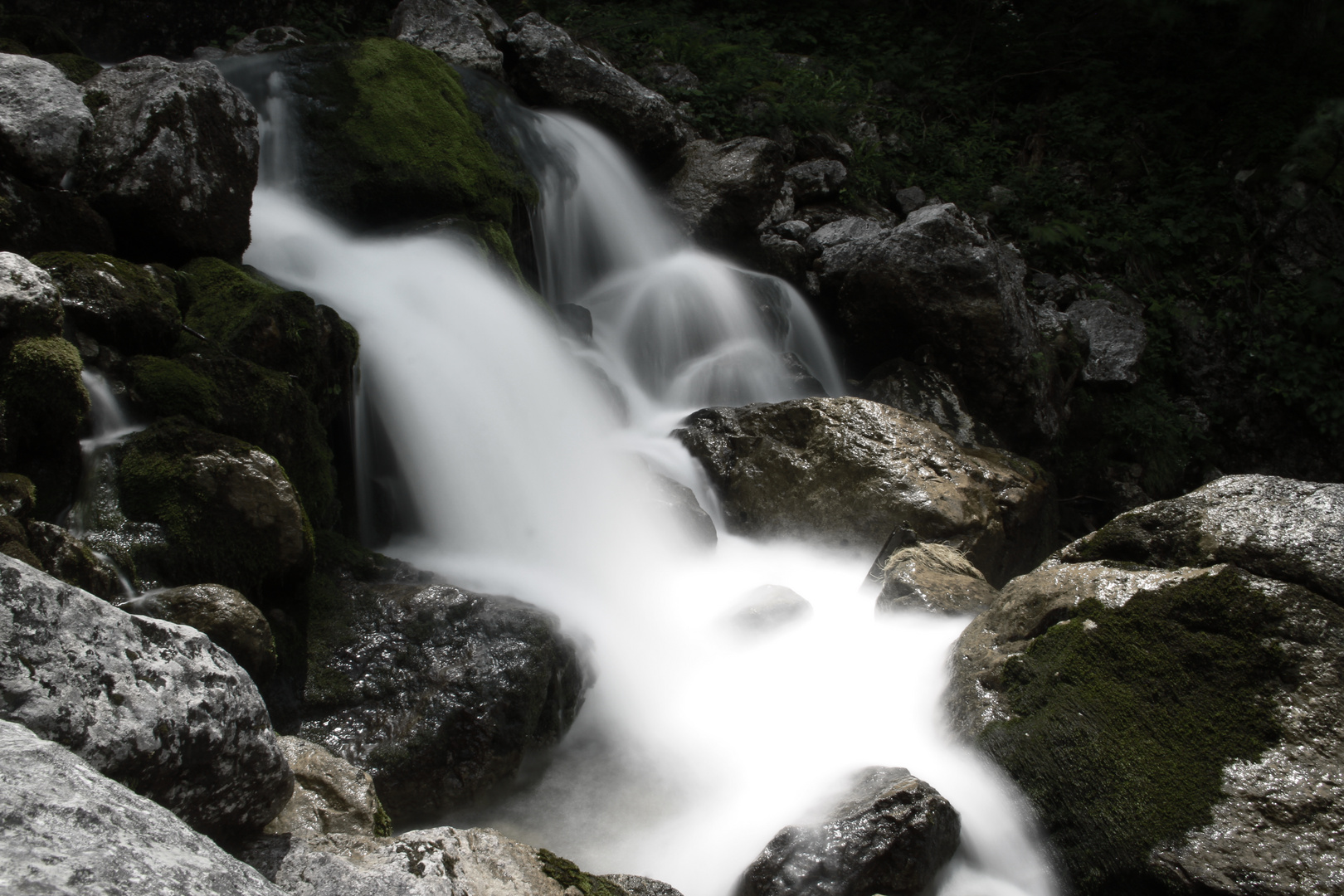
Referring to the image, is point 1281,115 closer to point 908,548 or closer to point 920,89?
point 920,89

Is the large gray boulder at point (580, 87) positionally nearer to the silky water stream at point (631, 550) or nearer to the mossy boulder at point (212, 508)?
the silky water stream at point (631, 550)

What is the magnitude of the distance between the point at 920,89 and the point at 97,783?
1505cm

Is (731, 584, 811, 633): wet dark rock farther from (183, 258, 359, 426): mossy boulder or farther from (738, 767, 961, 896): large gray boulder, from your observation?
(183, 258, 359, 426): mossy boulder

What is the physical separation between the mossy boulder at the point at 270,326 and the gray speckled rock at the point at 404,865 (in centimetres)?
264

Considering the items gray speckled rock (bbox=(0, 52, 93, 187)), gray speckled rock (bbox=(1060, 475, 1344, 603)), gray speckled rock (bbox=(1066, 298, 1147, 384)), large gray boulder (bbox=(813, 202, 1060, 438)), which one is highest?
gray speckled rock (bbox=(1066, 298, 1147, 384))

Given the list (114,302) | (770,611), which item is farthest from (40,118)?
(770,611)

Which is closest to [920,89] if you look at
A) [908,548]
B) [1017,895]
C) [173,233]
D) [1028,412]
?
[1028,412]

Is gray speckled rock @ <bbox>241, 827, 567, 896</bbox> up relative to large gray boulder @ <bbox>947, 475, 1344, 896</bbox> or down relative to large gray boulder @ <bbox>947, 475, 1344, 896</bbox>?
down

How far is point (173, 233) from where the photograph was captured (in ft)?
14.5

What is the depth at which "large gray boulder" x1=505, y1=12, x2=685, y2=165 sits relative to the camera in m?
9.84

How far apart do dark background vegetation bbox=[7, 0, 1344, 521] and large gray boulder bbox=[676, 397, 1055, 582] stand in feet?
8.86

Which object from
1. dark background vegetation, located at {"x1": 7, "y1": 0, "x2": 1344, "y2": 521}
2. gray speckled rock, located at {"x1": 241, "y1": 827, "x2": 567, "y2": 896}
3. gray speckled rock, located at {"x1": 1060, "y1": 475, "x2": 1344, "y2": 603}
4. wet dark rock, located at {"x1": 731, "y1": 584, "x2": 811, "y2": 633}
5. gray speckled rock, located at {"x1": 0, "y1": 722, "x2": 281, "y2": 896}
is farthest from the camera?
dark background vegetation, located at {"x1": 7, "y1": 0, "x2": 1344, "y2": 521}

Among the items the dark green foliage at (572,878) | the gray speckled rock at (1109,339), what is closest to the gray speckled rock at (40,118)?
Answer: the dark green foliage at (572,878)

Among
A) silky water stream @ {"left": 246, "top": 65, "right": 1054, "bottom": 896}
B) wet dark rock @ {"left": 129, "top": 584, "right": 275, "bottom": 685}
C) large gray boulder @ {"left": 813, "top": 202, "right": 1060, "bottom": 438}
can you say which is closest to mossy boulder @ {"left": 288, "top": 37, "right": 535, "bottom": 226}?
silky water stream @ {"left": 246, "top": 65, "right": 1054, "bottom": 896}
